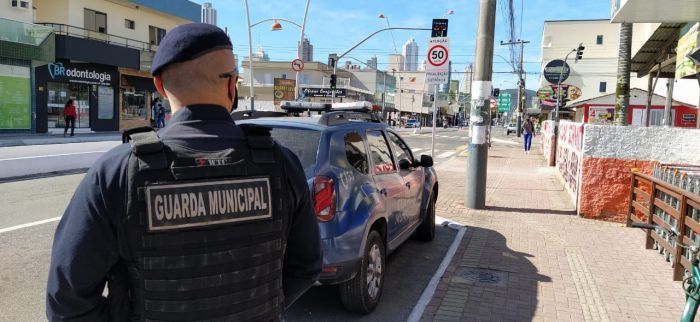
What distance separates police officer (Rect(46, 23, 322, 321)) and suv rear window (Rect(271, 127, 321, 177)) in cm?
Result: 227

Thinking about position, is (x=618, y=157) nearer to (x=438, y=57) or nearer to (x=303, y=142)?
(x=438, y=57)

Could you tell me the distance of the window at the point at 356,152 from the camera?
444cm

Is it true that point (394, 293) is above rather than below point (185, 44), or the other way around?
below

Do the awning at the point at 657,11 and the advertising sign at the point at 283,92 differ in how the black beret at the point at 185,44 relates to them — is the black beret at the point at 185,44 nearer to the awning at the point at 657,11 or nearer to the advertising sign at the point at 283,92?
the awning at the point at 657,11

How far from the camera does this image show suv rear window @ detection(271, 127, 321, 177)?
415 centimetres

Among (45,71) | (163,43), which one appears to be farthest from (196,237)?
(45,71)

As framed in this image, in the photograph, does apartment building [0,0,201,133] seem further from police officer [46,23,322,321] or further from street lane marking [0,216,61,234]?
police officer [46,23,322,321]

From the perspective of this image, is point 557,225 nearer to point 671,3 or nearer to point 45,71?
point 671,3

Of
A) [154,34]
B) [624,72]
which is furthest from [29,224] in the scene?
[154,34]

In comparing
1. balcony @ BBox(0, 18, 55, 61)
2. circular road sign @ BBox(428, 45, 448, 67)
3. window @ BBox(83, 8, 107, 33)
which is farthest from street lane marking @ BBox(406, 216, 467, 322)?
window @ BBox(83, 8, 107, 33)

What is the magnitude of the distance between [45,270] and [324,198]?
10.5 feet

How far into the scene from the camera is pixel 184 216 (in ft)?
5.11

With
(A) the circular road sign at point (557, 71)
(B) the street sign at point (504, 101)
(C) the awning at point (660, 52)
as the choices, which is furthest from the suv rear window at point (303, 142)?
(B) the street sign at point (504, 101)

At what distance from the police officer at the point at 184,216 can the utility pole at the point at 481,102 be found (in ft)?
24.9
